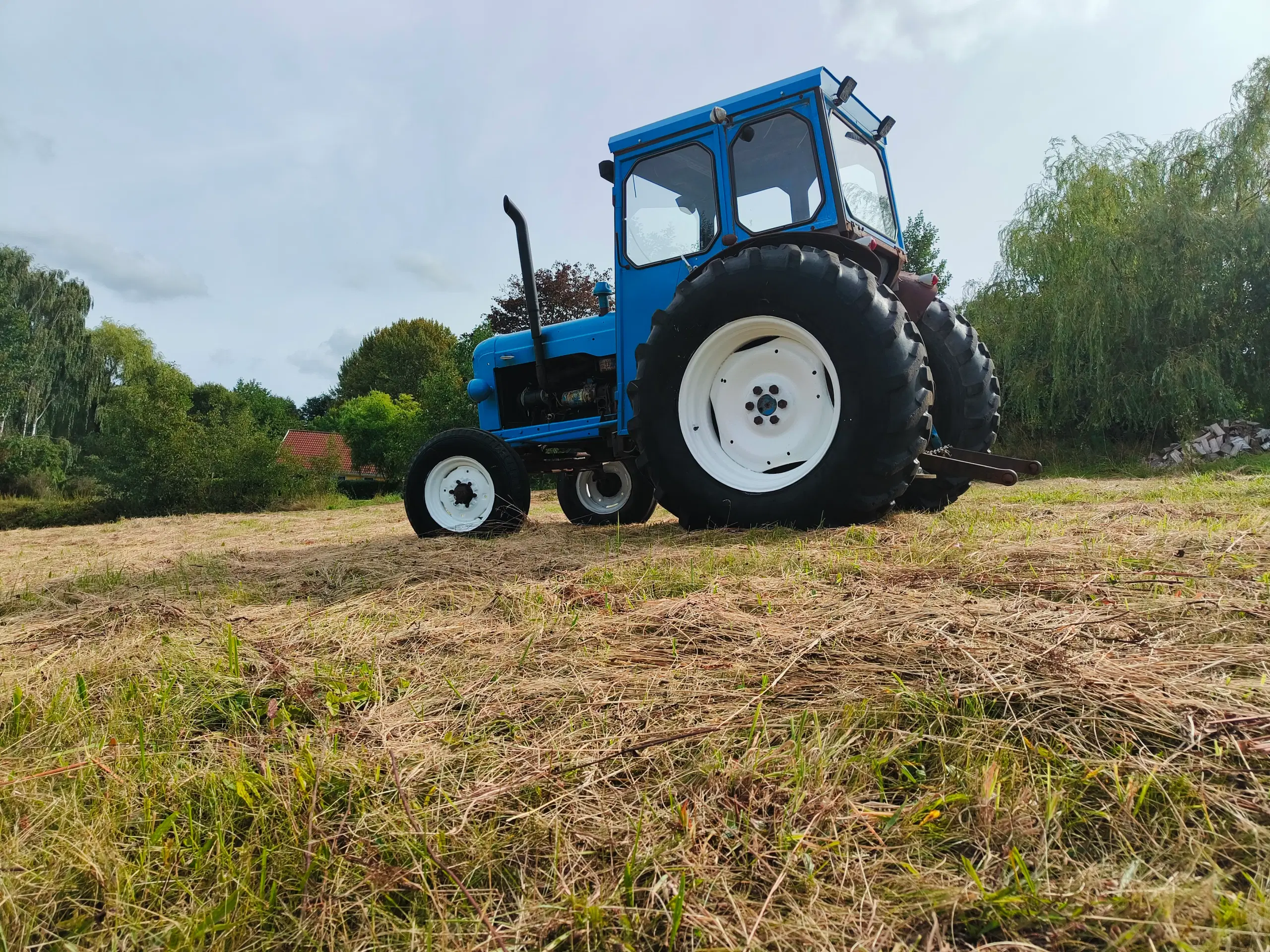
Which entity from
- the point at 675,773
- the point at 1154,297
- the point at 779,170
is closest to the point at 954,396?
the point at 779,170

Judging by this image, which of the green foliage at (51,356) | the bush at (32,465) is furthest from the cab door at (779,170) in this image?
the green foliage at (51,356)

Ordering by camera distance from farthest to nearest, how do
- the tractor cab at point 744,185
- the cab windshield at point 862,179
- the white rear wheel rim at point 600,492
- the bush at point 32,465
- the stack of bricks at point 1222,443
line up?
the bush at point 32,465 < the stack of bricks at point 1222,443 < the white rear wheel rim at point 600,492 < the cab windshield at point 862,179 < the tractor cab at point 744,185

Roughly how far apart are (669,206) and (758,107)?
2.47ft

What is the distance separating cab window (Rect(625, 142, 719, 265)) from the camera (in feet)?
13.3

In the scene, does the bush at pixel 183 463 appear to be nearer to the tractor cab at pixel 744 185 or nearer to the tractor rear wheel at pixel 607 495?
the tractor rear wheel at pixel 607 495

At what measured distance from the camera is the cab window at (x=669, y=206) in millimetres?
4039

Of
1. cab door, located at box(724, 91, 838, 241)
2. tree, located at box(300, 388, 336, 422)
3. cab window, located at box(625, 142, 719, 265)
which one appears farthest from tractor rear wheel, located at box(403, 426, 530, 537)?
tree, located at box(300, 388, 336, 422)

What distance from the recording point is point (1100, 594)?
5.61 ft

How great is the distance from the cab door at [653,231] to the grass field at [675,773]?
2555 millimetres

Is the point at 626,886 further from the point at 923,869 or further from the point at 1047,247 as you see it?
the point at 1047,247

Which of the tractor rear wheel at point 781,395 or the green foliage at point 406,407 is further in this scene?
the green foliage at point 406,407

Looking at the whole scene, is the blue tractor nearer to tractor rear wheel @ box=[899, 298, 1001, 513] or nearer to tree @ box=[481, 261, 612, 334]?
tractor rear wheel @ box=[899, 298, 1001, 513]

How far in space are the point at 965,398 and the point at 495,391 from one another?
10.6ft

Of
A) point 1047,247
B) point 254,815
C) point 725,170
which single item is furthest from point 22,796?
point 1047,247
